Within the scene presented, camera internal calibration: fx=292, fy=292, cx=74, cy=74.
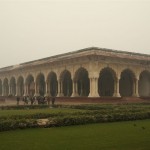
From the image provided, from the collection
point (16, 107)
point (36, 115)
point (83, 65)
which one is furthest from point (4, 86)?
point (36, 115)

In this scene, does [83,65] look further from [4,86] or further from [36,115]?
[4,86]

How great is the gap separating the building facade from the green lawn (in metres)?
18.2

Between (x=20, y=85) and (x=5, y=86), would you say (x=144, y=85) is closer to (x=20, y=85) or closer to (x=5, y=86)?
(x=20, y=85)

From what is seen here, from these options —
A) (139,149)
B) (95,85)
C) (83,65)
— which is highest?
(83,65)

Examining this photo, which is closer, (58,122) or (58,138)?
(58,138)

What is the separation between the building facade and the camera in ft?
95.5

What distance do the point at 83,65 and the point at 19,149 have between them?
22538 millimetres

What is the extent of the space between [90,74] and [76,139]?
20.0m

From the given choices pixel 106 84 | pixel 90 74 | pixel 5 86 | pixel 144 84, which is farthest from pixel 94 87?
pixel 5 86

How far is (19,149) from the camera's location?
7.58 m

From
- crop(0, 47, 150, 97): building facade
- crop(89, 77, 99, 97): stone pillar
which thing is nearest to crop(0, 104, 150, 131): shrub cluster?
crop(89, 77, 99, 97): stone pillar

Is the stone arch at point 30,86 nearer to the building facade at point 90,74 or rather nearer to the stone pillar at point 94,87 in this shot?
the building facade at point 90,74

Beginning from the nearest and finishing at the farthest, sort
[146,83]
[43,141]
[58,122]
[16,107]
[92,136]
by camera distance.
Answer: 1. [43,141]
2. [92,136]
3. [58,122]
4. [16,107]
5. [146,83]

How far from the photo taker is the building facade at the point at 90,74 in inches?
1145
